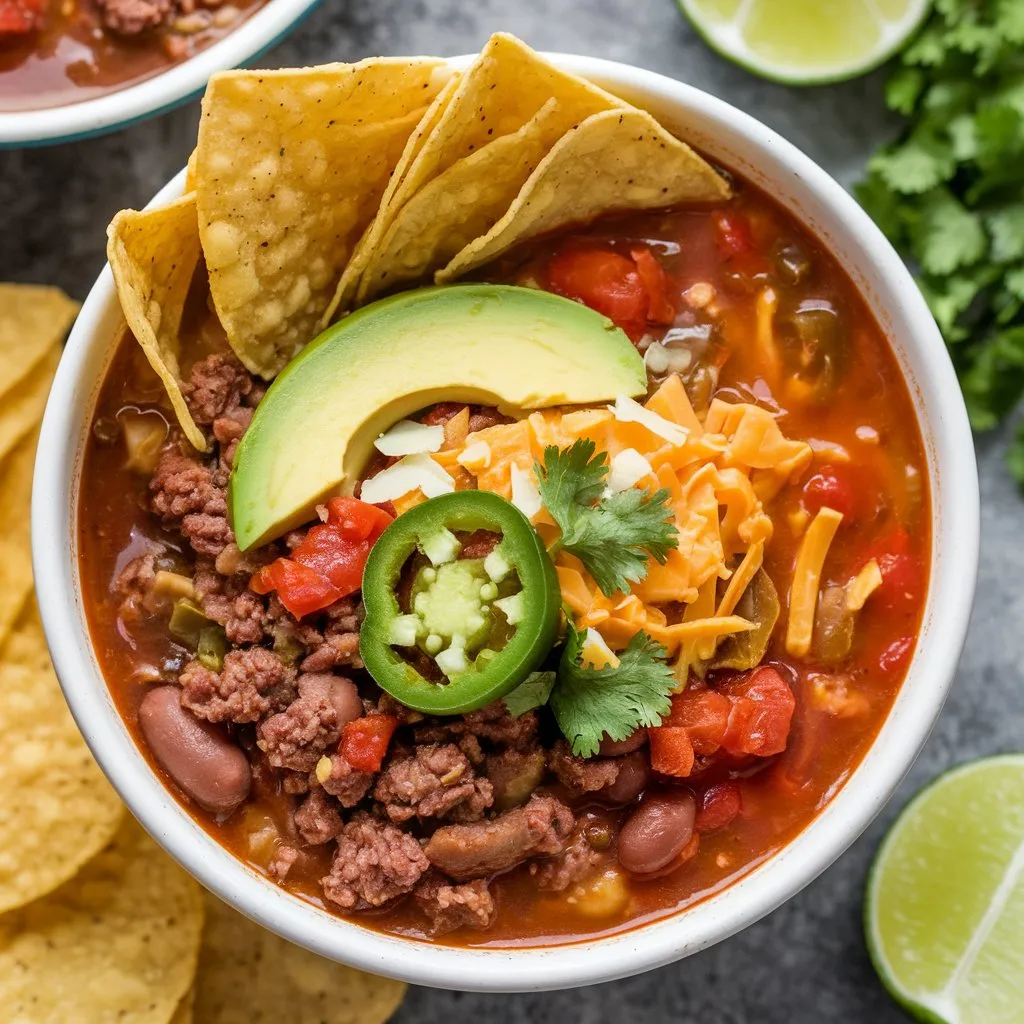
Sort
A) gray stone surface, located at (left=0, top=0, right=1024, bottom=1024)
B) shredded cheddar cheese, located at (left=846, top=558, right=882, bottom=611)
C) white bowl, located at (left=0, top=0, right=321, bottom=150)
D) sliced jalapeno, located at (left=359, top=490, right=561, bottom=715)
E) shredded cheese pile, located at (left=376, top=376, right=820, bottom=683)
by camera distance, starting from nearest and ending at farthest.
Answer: sliced jalapeno, located at (left=359, top=490, right=561, bottom=715), shredded cheese pile, located at (left=376, top=376, right=820, bottom=683), shredded cheddar cheese, located at (left=846, top=558, right=882, bottom=611), white bowl, located at (left=0, top=0, right=321, bottom=150), gray stone surface, located at (left=0, top=0, right=1024, bottom=1024)

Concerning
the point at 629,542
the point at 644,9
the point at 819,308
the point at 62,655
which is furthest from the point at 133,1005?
the point at 644,9

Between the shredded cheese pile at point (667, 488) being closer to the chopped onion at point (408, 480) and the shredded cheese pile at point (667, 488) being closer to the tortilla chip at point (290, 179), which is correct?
the chopped onion at point (408, 480)

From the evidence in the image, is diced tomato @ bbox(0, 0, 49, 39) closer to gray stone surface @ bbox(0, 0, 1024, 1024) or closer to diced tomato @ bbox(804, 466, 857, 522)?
gray stone surface @ bbox(0, 0, 1024, 1024)

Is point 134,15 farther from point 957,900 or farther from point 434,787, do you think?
point 957,900

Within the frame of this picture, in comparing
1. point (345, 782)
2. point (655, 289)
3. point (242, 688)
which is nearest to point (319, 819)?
point (345, 782)

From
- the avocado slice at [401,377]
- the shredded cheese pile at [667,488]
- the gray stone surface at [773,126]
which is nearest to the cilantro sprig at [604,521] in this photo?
the shredded cheese pile at [667,488]

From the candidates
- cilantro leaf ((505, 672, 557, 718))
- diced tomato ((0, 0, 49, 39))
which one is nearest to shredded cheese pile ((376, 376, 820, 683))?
cilantro leaf ((505, 672, 557, 718))
